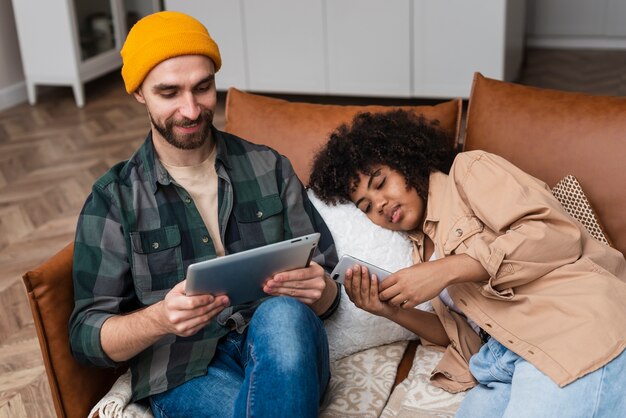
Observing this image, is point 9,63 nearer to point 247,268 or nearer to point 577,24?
point 577,24

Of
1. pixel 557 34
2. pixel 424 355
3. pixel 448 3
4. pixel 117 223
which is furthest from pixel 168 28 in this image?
pixel 557 34

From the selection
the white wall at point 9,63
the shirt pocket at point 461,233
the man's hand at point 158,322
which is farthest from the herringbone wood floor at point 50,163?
the shirt pocket at point 461,233

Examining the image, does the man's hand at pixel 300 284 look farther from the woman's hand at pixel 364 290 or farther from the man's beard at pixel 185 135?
the man's beard at pixel 185 135

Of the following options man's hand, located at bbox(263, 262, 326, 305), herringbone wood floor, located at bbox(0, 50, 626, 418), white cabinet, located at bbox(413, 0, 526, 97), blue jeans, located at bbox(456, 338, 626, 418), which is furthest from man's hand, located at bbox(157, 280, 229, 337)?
white cabinet, located at bbox(413, 0, 526, 97)

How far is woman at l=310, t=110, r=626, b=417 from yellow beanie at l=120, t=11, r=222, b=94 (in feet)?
1.49

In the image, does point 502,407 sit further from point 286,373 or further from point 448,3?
point 448,3

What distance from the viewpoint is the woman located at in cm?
150

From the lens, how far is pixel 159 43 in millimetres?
1595

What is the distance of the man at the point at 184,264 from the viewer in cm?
150

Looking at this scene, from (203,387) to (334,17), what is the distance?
3.09 metres

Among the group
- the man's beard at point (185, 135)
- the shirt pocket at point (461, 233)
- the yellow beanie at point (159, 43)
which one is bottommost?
the shirt pocket at point (461, 233)

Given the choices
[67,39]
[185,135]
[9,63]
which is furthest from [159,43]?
[9,63]

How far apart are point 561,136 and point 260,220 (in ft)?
2.38

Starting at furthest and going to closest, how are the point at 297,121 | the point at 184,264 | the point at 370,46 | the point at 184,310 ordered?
the point at 370,46
the point at 297,121
the point at 184,264
the point at 184,310
